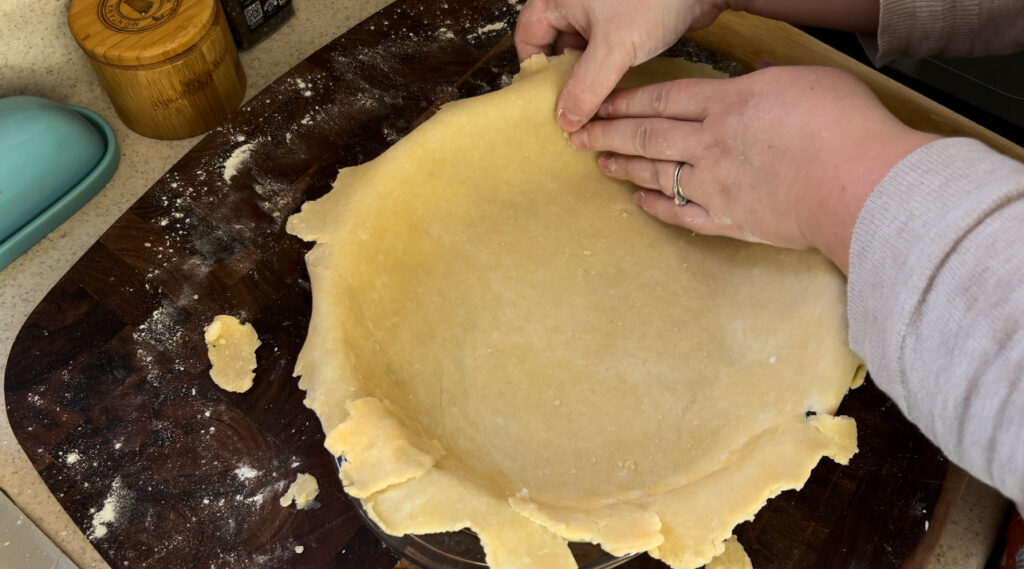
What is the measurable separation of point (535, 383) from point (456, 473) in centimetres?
17

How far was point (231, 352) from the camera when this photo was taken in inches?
40.7

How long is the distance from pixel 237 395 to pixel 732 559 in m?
0.65

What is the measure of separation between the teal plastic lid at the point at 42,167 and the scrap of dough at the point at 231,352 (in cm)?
42

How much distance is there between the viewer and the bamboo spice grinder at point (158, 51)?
3.71 ft

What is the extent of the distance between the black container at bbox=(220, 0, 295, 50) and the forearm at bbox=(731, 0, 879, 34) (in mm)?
830

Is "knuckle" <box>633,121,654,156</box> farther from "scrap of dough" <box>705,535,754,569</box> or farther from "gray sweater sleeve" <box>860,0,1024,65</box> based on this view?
"scrap of dough" <box>705,535,754,569</box>

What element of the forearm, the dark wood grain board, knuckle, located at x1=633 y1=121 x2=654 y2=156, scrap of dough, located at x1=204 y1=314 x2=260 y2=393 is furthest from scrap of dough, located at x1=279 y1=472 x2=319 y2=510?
the forearm

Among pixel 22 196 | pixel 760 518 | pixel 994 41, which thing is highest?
pixel 994 41

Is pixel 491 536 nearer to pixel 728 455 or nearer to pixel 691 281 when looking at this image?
pixel 728 455

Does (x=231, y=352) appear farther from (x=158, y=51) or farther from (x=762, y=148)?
(x=762, y=148)

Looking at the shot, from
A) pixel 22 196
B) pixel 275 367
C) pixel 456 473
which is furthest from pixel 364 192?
pixel 22 196

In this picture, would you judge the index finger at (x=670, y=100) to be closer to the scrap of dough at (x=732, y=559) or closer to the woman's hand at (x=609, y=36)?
the woman's hand at (x=609, y=36)

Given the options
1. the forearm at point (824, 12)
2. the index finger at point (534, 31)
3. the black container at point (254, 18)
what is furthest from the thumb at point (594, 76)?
the black container at point (254, 18)

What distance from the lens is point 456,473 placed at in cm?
83
